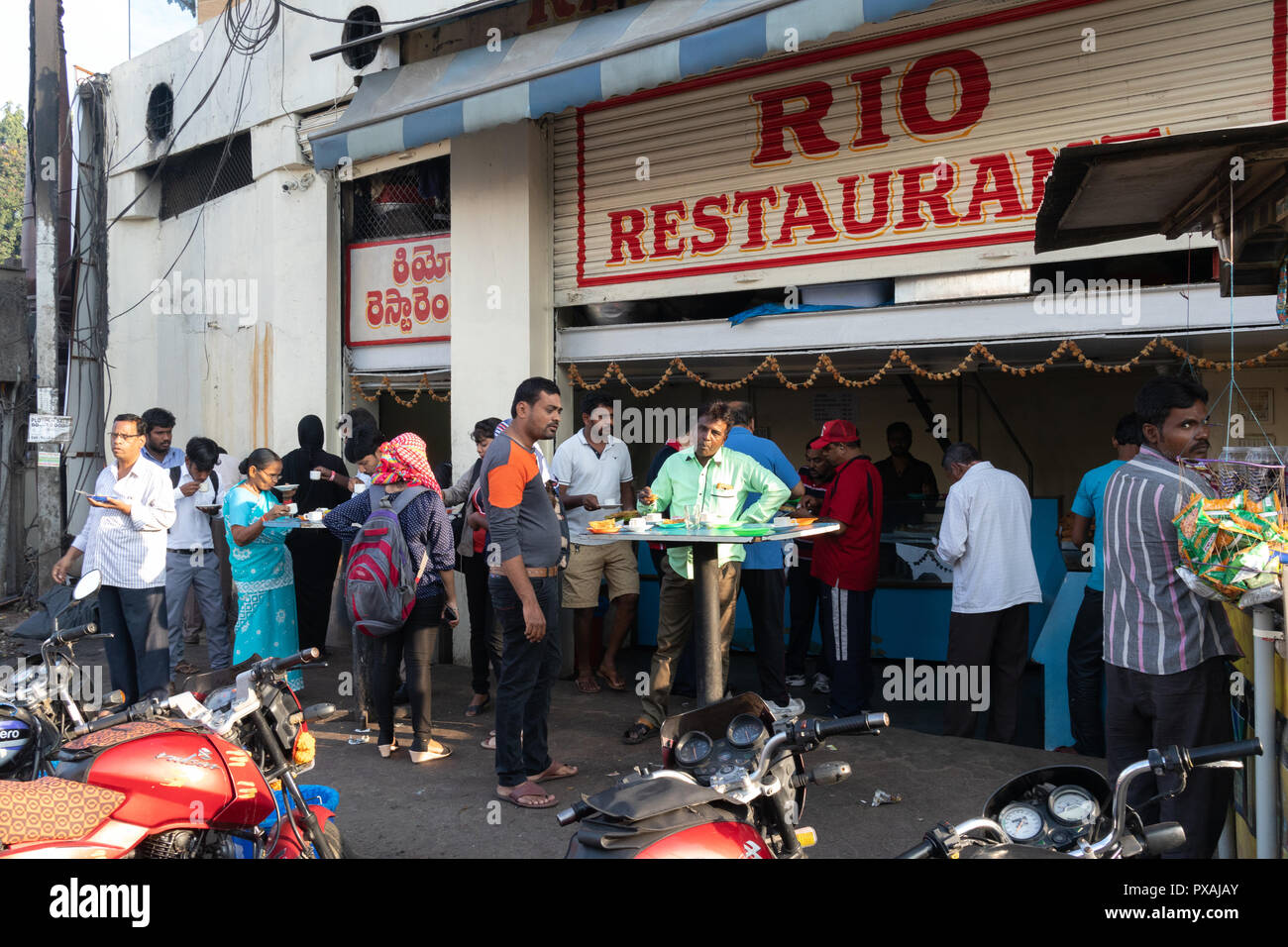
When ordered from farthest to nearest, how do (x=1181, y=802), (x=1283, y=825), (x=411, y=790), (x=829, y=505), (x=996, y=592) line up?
(x=829, y=505) → (x=996, y=592) → (x=411, y=790) → (x=1181, y=802) → (x=1283, y=825)

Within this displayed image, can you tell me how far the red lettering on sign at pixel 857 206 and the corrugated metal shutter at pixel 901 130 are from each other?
3 centimetres

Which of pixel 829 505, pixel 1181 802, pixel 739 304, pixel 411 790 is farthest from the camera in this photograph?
pixel 739 304

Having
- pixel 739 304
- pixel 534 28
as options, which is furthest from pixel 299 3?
pixel 739 304

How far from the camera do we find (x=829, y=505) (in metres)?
6.50

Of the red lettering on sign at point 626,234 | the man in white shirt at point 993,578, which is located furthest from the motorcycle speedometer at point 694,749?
the red lettering on sign at point 626,234

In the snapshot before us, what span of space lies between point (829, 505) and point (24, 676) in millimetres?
4453

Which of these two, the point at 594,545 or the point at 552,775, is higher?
the point at 594,545

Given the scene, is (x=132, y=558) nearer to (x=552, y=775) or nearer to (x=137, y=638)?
(x=137, y=638)

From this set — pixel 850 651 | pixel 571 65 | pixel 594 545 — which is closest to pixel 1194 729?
pixel 850 651

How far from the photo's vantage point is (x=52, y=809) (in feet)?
8.27

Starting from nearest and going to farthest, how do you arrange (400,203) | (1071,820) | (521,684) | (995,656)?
(1071,820)
(521,684)
(995,656)
(400,203)

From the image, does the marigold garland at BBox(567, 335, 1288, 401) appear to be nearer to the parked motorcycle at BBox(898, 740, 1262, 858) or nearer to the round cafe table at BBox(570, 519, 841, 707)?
the round cafe table at BBox(570, 519, 841, 707)

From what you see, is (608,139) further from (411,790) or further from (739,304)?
(411,790)

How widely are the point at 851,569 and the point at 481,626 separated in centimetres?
246
